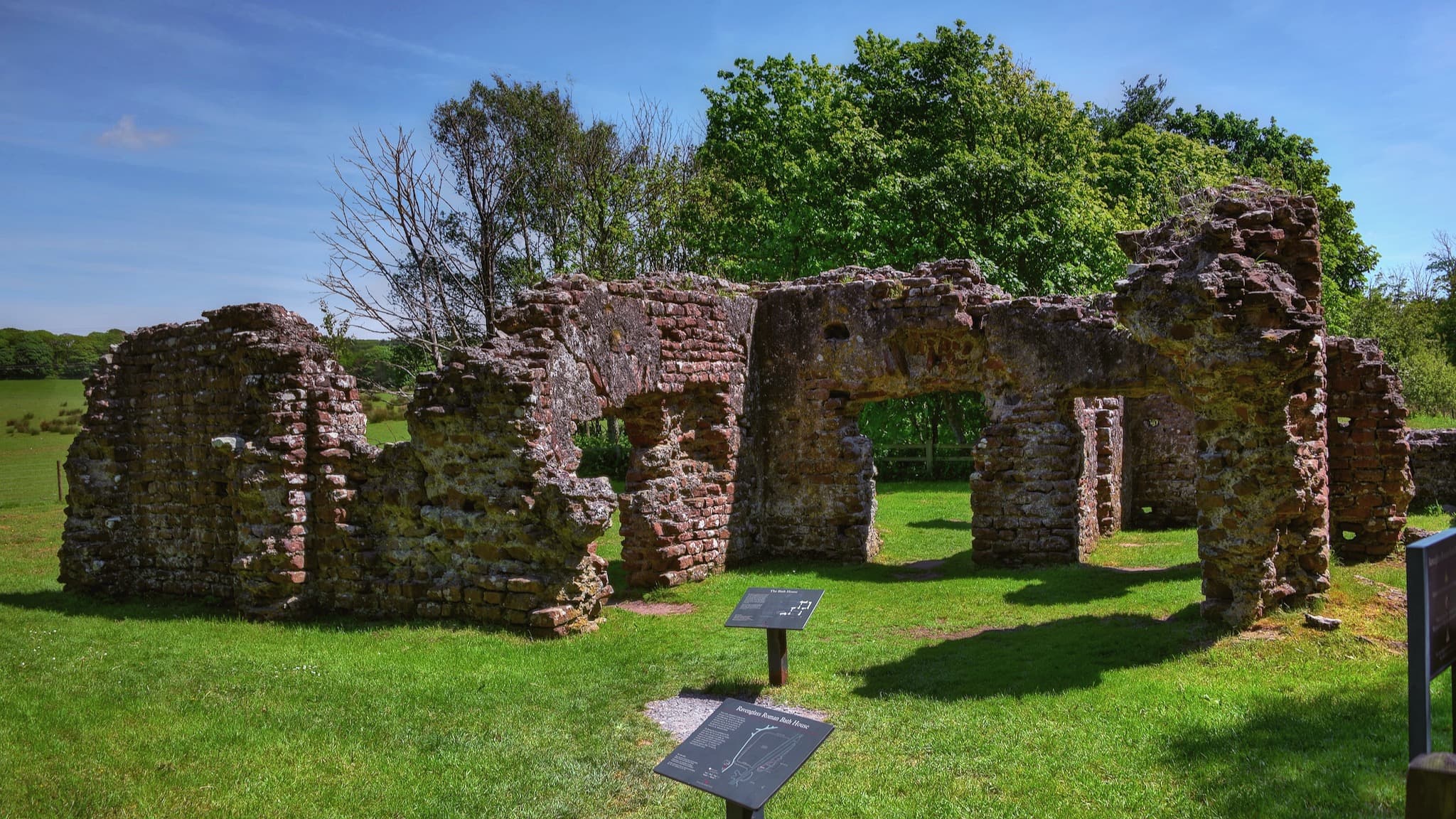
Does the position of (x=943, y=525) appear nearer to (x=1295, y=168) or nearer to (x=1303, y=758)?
(x=1303, y=758)

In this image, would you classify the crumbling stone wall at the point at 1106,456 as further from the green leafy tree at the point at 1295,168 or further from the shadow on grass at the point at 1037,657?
the green leafy tree at the point at 1295,168

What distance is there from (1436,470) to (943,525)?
343 inches

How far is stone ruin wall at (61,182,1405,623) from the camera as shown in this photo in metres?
8.41

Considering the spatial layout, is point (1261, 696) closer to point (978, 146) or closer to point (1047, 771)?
point (1047, 771)

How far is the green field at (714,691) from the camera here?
18.7 feet

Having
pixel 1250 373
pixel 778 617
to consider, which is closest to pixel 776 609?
pixel 778 617

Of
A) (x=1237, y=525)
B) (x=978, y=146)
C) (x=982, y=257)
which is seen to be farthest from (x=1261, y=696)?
(x=978, y=146)

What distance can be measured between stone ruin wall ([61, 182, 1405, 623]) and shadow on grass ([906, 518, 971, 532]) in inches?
100

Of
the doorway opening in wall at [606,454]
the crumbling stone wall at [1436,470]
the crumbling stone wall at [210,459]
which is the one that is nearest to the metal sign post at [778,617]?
the crumbling stone wall at [210,459]

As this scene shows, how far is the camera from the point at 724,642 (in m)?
9.65

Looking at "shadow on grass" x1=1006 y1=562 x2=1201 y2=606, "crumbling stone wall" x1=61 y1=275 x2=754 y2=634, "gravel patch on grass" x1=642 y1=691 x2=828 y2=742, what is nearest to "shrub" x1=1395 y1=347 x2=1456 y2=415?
"shadow on grass" x1=1006 y1=562 x2=1201 y2=606

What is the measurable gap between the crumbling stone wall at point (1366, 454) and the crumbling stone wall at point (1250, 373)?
3.83 m

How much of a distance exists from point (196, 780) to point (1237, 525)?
27.6 ft

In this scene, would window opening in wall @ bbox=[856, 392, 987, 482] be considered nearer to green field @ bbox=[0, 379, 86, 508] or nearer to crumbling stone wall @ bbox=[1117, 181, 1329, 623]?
crumbling stone wall @ bbox=[1117, 181, 1329, 623]
